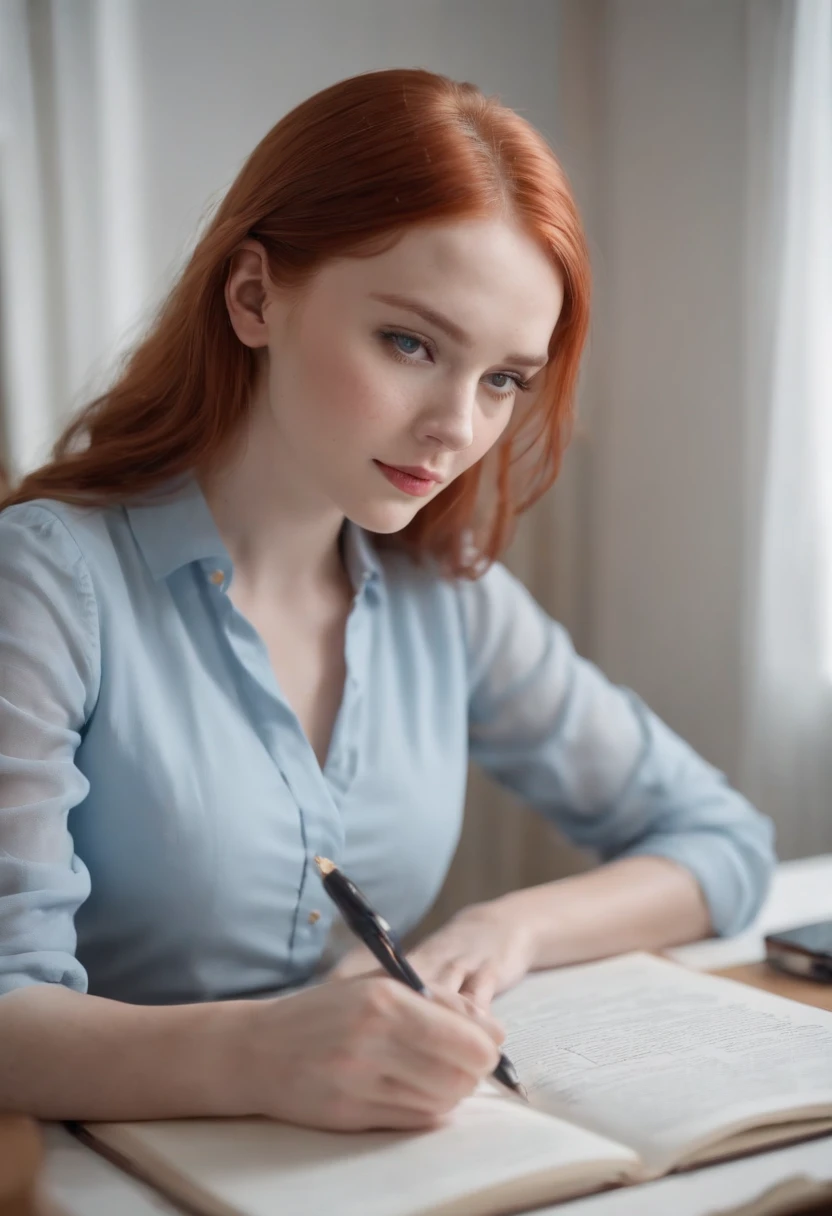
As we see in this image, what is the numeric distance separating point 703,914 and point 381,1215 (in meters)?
0.66

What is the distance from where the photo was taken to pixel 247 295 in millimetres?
1100

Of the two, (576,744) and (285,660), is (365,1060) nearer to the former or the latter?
(285,660)

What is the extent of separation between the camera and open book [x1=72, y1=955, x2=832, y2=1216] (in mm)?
690

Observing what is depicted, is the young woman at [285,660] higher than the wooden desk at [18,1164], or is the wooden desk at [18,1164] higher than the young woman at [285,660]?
the young woman at [285,660]

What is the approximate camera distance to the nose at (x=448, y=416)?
1.02m

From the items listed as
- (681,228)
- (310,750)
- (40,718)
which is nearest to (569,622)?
(681,228)

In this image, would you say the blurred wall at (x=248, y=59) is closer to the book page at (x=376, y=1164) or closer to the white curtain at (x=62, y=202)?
the white curtain at (x=62, y=202)

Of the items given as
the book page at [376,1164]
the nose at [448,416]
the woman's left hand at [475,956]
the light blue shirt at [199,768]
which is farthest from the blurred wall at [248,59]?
the book page at [376,1164]

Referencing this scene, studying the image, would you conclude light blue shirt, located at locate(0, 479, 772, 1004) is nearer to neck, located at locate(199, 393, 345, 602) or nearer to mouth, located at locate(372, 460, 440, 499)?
neck, located at locate(199, 393, 345, 602)

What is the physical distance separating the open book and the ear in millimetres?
608

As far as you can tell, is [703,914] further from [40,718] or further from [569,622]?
[569,622]

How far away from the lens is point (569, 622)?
2383mm

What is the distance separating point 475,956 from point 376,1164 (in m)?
0.34

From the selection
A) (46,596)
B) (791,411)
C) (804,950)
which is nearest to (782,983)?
(804,950)
